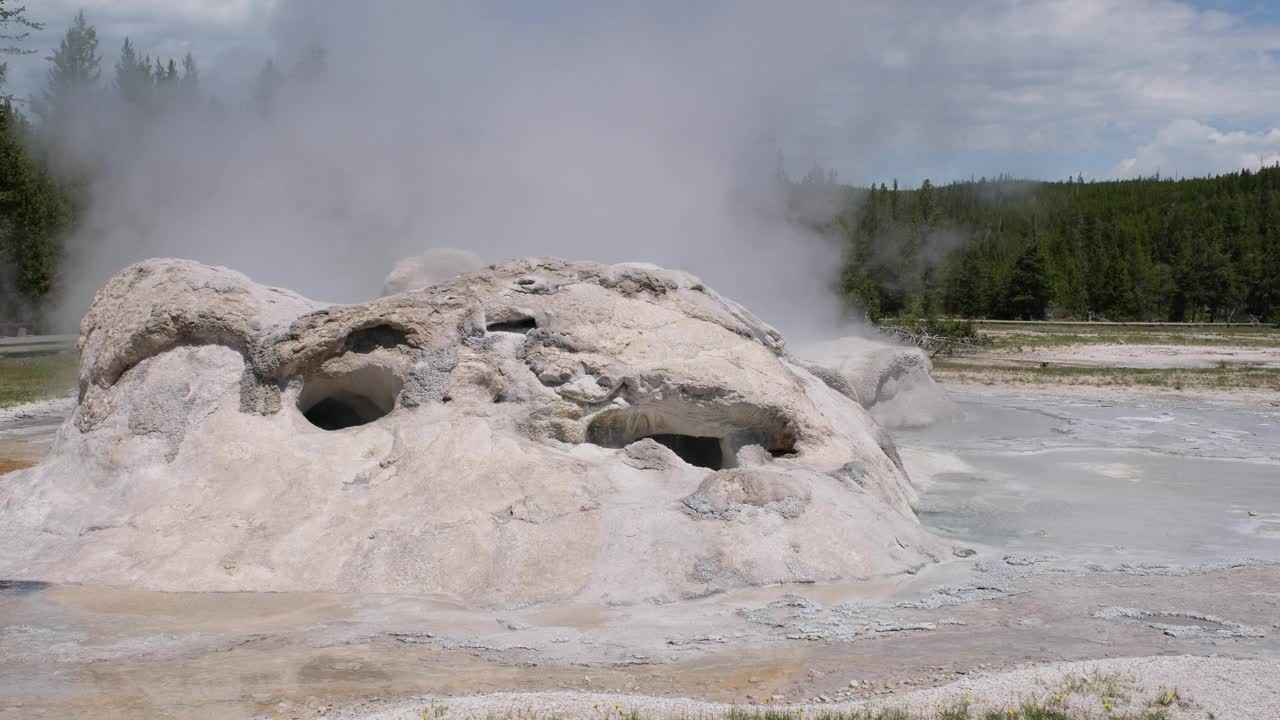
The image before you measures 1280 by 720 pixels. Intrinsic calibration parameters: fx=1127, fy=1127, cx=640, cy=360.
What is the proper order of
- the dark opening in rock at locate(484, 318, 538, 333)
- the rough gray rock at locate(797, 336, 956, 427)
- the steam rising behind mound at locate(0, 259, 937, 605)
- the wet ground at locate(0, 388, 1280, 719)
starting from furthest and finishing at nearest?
the rough gray rock at locate(797, 336, 956, 427) < the dark opening in rock at locate(484, 318, 538, 333) < the steam rising behind mound at locate(0, 259, 937, 605) < the wet ground at locate(0, 388, 1280, 719)

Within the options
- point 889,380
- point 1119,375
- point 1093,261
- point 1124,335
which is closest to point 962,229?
point 1093,261

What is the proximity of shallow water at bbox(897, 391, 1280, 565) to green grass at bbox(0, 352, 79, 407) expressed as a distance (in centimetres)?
1167

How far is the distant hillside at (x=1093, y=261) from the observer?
42938mm

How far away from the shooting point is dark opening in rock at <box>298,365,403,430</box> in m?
7.55

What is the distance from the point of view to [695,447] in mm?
8492

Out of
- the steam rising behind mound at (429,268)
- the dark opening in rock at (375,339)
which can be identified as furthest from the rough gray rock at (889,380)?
the dark opening in rock at (375,339)

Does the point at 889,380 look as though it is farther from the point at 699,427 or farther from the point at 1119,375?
the point at 1119,375

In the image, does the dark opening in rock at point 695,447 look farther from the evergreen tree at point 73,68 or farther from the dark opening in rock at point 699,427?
the evergreen tree at point 73,68

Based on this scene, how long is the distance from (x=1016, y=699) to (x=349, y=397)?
18.1ft

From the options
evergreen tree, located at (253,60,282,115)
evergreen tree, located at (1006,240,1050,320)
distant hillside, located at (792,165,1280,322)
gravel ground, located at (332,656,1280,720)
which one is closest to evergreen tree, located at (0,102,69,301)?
evergreen tree, located at (253,60,282,115)

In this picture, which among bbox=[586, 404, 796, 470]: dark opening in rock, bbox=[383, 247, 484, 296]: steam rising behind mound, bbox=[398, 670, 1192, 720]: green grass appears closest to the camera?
bbox=[398, 670, 1192, 720]: green grass

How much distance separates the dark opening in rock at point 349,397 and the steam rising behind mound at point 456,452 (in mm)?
22

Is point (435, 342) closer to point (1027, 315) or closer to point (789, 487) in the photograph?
point (789, 487)

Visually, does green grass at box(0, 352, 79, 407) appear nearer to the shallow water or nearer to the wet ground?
the wet ground
